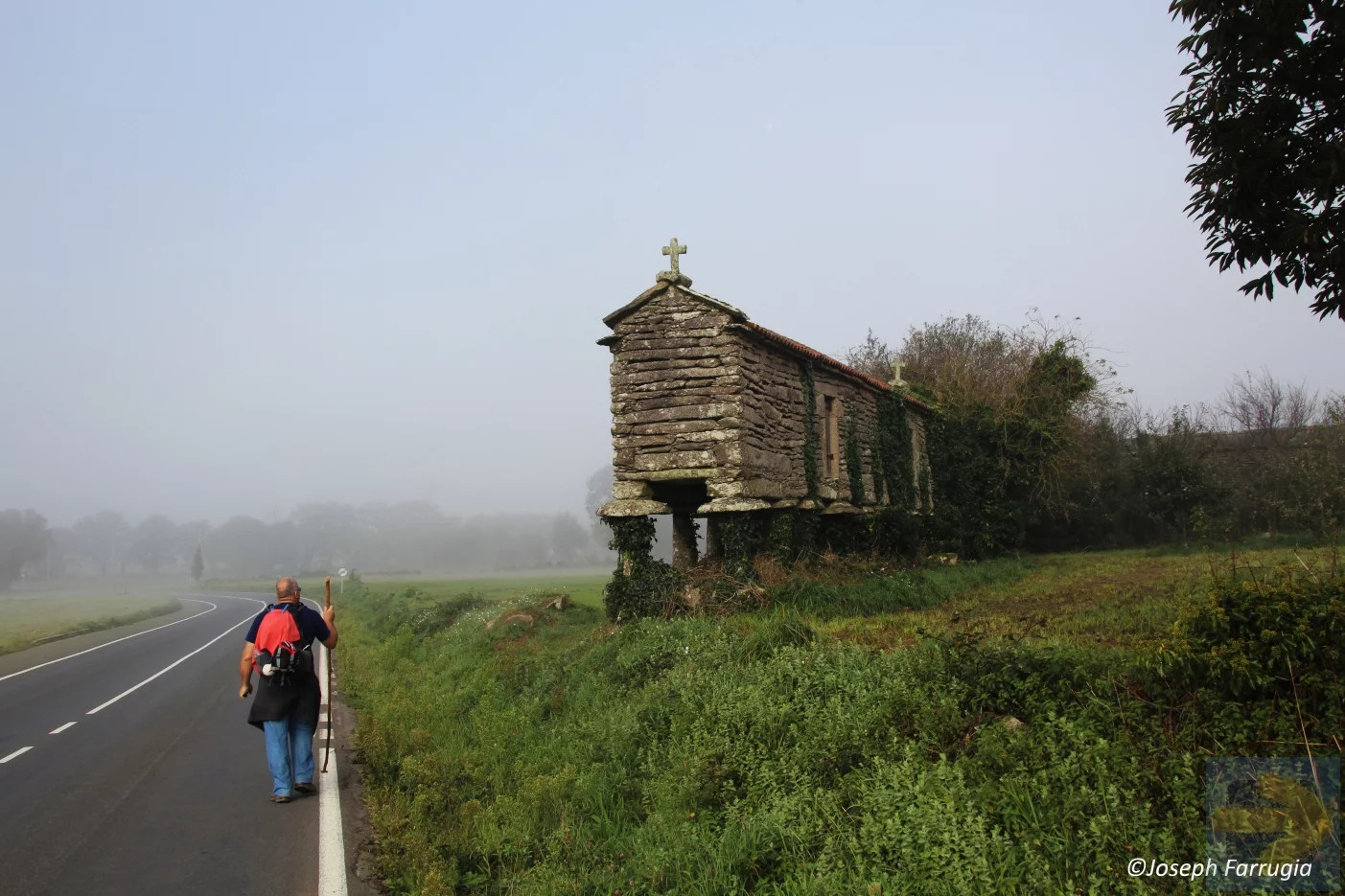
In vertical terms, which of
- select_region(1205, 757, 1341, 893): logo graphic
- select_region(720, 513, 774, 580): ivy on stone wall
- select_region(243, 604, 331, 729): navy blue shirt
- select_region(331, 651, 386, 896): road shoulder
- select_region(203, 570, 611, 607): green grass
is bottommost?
select_region(203, 570, 611, 607): green grass

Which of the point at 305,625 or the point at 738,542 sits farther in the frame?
the point at 738,542

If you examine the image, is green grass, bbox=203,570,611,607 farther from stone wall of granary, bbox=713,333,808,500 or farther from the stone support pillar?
stone wall of granary, bbox=713,333,808,500

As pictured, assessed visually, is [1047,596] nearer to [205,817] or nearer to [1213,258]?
[1213,258]

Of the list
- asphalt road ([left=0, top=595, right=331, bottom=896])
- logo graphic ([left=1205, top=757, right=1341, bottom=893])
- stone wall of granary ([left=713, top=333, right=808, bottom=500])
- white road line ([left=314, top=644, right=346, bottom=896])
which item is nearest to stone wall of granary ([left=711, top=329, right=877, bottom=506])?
stone wall of granary ([left=713, top=333, right=808, bottom=500])

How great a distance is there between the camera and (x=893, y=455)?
76.2 ft

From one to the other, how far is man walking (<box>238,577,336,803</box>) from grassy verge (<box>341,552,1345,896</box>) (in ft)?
2.40

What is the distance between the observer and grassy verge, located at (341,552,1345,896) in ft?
15.1

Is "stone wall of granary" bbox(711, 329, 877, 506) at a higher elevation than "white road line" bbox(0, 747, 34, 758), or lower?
higher

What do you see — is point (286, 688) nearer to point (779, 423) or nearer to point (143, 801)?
point (143, 801)

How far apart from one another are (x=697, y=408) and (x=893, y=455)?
9585 mm

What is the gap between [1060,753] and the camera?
16.8ft

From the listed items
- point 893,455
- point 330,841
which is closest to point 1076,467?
point 893,455

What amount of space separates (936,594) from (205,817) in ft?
39.2

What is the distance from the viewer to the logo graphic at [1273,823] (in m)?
3.95
